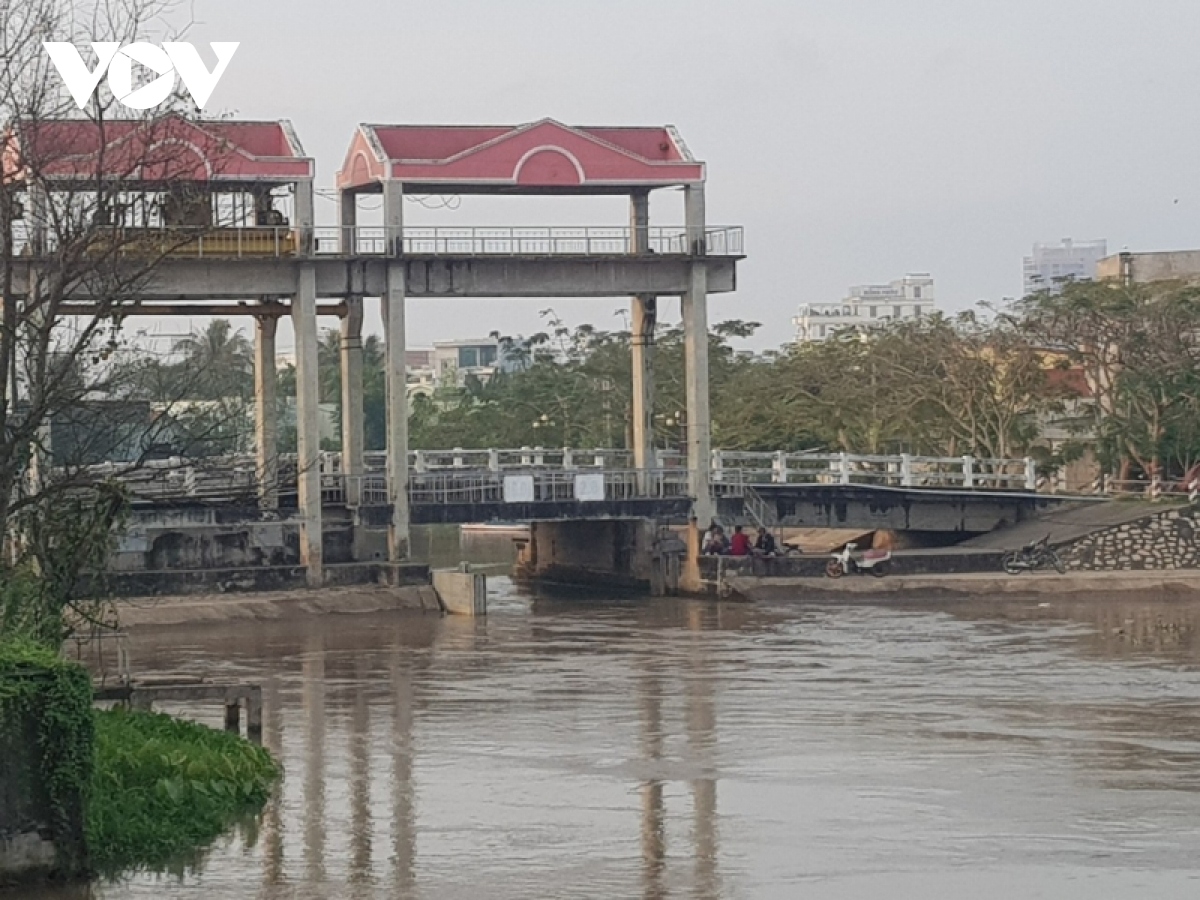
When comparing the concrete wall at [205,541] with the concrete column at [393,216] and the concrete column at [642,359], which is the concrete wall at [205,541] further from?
the concrete column at [642,359]

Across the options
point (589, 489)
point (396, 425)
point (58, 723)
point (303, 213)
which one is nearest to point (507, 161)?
point (303, 213)

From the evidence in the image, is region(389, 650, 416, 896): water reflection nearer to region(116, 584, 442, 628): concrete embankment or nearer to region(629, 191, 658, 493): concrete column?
region(116, 584, 442, 628): concrete embankment

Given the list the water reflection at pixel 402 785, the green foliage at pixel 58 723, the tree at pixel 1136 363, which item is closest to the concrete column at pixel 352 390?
the water reflection at pixel 402 785

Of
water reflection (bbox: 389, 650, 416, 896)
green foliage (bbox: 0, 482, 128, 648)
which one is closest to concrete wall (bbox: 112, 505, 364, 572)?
water reflection (bbox: 389, 650, 416, 896)

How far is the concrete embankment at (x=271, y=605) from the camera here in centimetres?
4297

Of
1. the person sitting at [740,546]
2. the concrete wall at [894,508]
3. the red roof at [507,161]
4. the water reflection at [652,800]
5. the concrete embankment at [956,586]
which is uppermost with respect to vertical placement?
the red roof at [507,161]

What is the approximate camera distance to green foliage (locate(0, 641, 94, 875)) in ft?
56.1

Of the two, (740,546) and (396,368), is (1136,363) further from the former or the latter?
(396,368)

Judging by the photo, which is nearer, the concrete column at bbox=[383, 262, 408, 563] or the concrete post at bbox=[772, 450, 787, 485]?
the concrete column at bbox=[383, 262, 408, 563]

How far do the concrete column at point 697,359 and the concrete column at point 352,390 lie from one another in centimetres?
716

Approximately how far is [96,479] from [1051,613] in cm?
2585

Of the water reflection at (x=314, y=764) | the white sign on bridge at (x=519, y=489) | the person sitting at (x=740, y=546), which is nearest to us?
the water reflection at (x=314, y=764)

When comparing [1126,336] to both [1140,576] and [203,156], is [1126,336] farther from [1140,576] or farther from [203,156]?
[203,156]

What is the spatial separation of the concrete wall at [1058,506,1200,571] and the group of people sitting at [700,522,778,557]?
21.0ft
